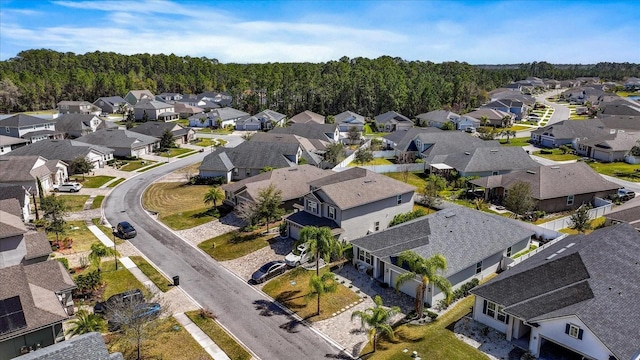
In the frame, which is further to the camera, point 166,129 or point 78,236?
point 166,129

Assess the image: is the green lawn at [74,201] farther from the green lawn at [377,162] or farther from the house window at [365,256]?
the green lawn at [377,162]

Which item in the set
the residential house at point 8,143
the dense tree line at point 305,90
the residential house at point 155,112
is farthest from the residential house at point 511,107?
the residential house at point 8,143

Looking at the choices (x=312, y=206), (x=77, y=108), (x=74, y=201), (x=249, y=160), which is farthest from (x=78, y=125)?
(x=312, y=206)

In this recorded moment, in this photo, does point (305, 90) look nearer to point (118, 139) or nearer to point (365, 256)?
point (118, 139)

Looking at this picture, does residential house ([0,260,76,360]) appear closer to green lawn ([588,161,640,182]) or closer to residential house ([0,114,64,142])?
green lawn ([588,161,640,182])

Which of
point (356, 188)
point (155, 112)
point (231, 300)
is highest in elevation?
point (155, 112)

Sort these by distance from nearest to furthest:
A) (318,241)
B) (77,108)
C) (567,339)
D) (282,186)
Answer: (567,339) → (318,241) → (282,186) → (77,108)

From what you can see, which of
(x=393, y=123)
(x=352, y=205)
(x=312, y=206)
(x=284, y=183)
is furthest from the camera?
(x=393, y=123)
